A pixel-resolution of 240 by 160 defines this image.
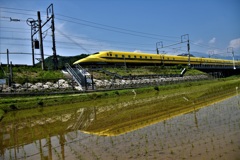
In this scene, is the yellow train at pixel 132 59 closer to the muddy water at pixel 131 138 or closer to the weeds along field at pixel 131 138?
the weeds along field at pixel 131 138

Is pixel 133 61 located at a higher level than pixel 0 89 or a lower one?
higher

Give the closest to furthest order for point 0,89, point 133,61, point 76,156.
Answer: point 76,156 < point 0,89 < point 133,61

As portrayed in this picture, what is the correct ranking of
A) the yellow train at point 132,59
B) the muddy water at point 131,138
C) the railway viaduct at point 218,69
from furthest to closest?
the railway viaduct at point 218,69 < the yellow train at point 132,59 < the muddy water at point 131,138

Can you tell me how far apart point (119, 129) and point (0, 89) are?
609 inches

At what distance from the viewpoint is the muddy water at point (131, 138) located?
604 cm

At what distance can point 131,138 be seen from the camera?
760 centimetres

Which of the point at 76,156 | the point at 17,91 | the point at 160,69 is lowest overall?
the point at 76,156

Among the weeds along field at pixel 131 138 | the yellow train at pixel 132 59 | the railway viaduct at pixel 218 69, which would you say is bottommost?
the weeds along field at pixel 131 138

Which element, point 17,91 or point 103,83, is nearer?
point 17,91

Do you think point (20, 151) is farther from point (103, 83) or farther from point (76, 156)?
point (103, 83)

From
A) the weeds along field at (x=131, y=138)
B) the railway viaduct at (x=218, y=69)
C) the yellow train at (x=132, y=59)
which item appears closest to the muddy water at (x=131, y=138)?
the weeds along field at (x=131, y=138)

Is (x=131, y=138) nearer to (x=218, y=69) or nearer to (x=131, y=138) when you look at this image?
(x=131, y=138)

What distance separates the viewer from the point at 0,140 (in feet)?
28.5

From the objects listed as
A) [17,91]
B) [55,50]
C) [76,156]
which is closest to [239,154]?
[76,156]
